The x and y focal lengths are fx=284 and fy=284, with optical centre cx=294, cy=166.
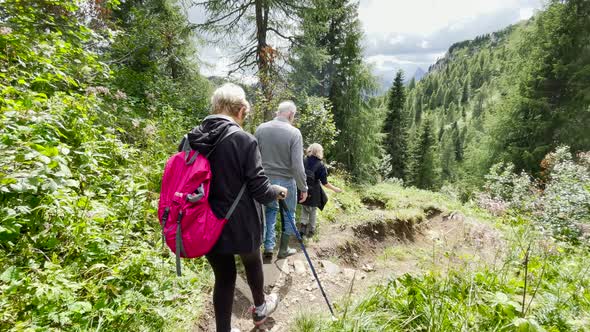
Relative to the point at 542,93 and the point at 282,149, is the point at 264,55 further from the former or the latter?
the point at 542,93

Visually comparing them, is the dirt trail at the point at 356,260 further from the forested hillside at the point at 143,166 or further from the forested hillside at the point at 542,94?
the forested hillside at the point at 542,94

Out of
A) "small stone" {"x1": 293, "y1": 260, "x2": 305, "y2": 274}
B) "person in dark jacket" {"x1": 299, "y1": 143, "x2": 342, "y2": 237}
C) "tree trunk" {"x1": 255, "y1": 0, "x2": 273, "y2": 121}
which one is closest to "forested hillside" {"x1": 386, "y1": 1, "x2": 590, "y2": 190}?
"tree trunk" {"x1": 255, "y1": 0, "x2": 273, "y2": 121}

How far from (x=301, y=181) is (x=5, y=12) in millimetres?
5525

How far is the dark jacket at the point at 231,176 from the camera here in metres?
2.07

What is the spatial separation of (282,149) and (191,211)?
79.1 inches

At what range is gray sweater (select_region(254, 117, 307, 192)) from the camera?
3.81m

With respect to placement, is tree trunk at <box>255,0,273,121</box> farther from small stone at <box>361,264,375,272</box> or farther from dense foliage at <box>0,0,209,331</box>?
small stone at <box>361,264,375,272</box>

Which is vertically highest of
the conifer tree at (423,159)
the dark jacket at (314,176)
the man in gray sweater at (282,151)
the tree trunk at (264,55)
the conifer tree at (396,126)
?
the tree trunk at (264,55)

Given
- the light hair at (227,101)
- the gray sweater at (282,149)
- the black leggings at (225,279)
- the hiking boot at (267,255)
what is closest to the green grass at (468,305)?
the black leggings at (225,279)

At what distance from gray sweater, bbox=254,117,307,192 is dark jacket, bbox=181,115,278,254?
1665mm

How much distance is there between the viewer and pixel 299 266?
14.1 ft

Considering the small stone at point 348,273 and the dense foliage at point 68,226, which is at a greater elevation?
the dense foliage at point 68,226

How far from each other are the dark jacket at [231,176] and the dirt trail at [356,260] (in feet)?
2.98

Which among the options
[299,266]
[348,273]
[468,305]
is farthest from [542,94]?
[468,305]
